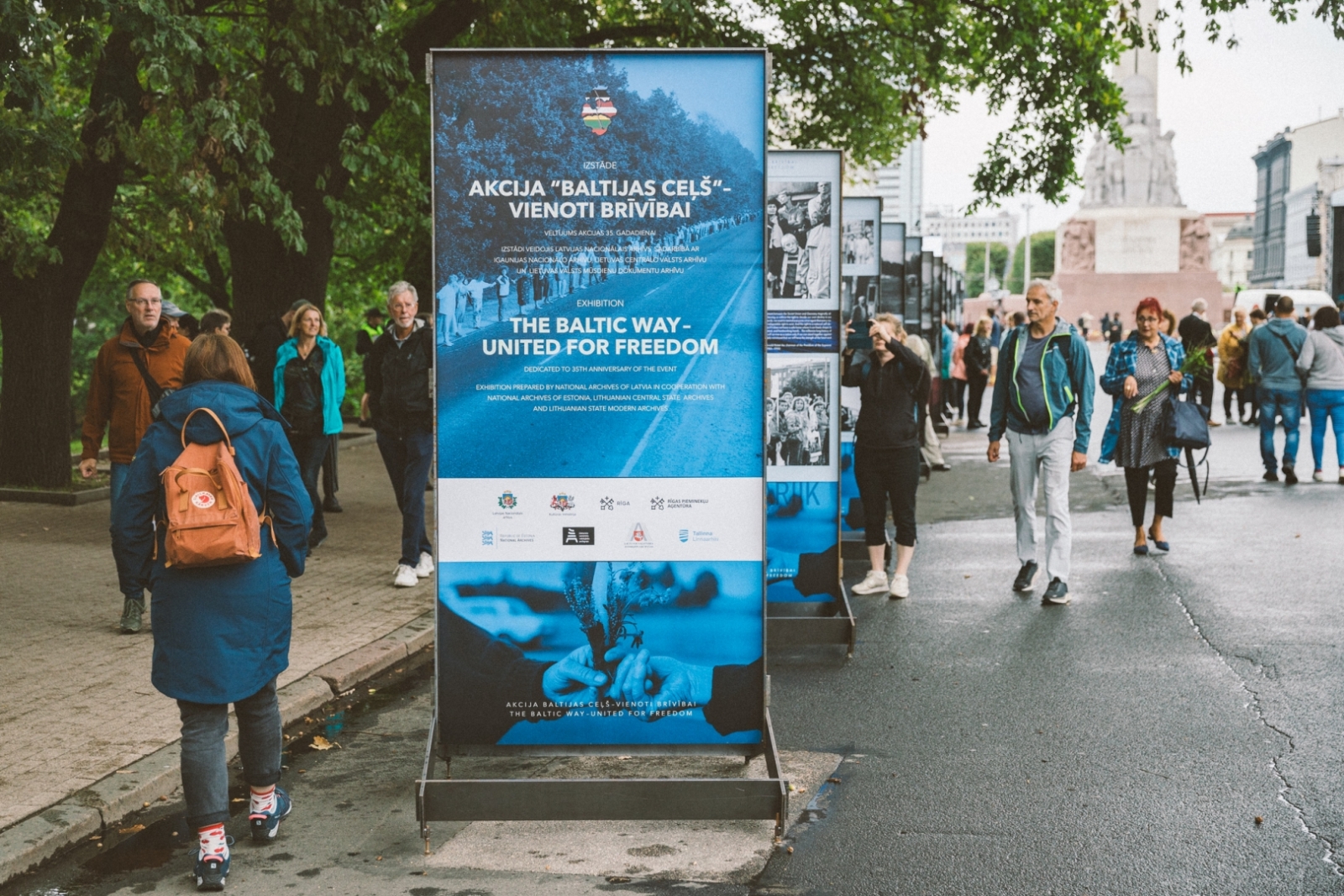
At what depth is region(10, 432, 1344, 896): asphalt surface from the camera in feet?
15.0

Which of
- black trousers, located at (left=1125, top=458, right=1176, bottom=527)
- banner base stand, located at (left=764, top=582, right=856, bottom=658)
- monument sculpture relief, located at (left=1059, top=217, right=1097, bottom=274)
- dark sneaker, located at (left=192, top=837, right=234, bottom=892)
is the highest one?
monument sculpture relief, located at (left=1059, top=217, right=1097, bottom=274)

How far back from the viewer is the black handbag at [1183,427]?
35.5 feet

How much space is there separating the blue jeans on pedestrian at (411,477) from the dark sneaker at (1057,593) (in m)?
4.05

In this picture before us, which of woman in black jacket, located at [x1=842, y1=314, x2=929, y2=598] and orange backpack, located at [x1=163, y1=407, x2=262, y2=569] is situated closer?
orange backpack, located at [x1=163, y1=407, x2=262, y2=569]

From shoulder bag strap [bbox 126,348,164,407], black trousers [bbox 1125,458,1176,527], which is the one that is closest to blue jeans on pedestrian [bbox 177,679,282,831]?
Answer: shoulder bag strap [bbox 126,348,164,407]

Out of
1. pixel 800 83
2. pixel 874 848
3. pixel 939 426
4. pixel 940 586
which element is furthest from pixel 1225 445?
pixel 874 848

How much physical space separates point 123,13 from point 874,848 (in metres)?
6.18

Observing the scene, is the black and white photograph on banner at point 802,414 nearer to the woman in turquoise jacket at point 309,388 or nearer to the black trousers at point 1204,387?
the woman in turquoise jacket at point 309,388

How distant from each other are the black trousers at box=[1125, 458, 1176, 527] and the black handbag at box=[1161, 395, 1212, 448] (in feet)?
0.69

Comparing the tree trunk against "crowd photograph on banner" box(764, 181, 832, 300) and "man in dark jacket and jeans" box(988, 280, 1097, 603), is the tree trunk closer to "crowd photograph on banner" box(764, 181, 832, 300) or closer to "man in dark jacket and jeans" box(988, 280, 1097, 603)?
"crowd photograph on banner" box(764, 181, 832, 300)

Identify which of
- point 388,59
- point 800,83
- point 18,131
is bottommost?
point 18,131

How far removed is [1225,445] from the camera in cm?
2006

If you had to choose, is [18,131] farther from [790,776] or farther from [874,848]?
[874,848]

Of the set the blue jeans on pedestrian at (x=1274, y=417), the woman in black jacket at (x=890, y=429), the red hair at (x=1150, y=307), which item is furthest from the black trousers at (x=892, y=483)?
the blue jeans on pedestrian at (x=1274, y=417)
